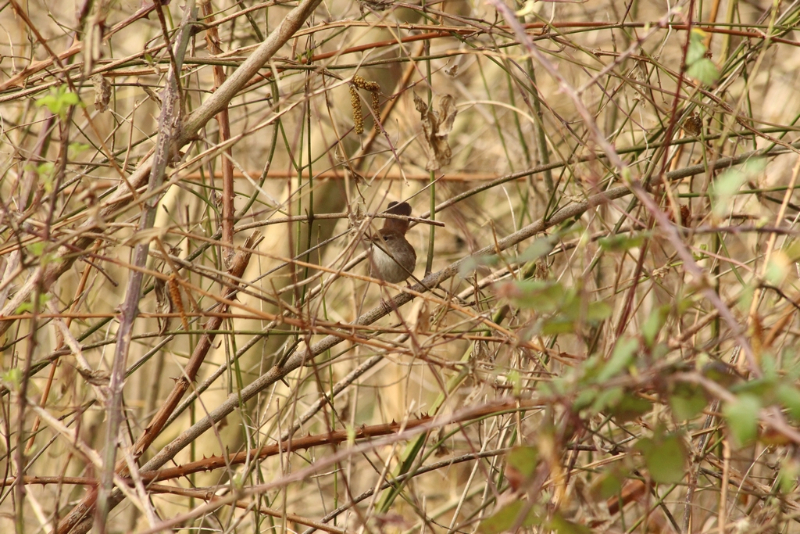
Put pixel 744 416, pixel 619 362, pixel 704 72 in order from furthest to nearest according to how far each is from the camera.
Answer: pixel 704 72 < pixel 619 362 < pixel 744 416

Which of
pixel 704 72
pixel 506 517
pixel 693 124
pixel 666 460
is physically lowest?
pixel 506 517

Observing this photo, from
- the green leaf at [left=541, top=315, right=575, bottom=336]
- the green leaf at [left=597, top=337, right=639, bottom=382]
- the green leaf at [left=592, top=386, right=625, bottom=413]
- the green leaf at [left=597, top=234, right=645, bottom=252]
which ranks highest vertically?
the green leaf at [left=597, top=234, right=645, bottom=252]

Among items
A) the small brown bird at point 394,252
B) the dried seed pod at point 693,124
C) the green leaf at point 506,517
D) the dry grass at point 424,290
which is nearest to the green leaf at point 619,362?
the dry grass at point 424,290

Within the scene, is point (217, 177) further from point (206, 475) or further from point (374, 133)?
point (206, 475)

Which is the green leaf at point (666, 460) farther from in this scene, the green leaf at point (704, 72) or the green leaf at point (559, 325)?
the green leaf at point (704, 72)

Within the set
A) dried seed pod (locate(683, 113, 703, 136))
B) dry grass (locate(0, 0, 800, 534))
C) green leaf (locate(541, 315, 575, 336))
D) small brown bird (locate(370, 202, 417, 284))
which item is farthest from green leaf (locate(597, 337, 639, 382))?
small brown bird (locate(370, 202, 417, 284))

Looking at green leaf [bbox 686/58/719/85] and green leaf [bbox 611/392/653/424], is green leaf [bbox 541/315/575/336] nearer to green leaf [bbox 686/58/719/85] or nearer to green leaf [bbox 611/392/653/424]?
green leaf [bbox 611/392/653/424]

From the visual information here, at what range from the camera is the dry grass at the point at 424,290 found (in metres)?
1.08

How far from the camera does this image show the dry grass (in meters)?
1.08

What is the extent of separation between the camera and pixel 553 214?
2279 millimetres

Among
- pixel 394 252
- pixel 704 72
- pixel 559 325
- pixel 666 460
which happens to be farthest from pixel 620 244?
pixel 394 252

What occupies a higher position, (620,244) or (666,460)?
(620,244)

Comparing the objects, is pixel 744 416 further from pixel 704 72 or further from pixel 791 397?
pixel 704 72

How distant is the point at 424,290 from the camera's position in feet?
7.80
